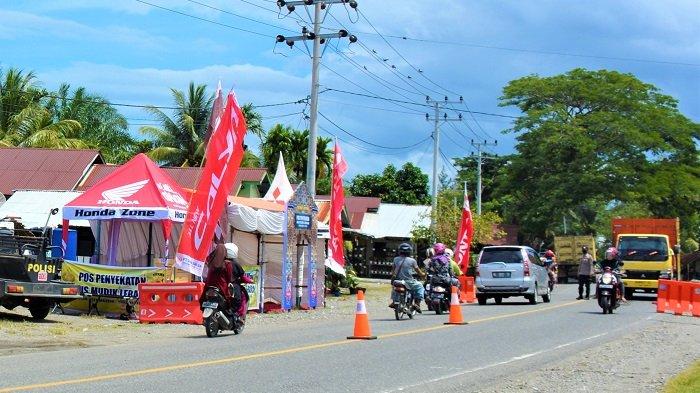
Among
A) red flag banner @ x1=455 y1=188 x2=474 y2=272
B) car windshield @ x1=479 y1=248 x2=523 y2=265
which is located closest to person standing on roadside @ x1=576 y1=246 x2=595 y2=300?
car windshield @ x1=479 y1=248 x2=523 y2=265

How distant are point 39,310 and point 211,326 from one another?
5855 millimetres

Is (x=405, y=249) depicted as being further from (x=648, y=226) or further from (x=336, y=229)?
(x=648, y=226)

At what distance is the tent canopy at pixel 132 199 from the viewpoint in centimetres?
2327

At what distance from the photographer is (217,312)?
17375mm

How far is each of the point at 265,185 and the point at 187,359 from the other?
111ft

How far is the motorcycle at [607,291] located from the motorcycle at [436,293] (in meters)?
4.12

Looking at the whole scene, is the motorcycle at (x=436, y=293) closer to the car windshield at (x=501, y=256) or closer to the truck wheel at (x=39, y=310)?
the car windshield at (x=501, y=256)

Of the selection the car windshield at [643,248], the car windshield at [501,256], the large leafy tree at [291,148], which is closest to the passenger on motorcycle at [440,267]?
the car windshield at [501,256]

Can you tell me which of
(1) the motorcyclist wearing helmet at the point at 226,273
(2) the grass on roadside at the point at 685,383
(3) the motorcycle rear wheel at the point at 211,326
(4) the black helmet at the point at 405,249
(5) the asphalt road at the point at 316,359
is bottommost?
(2) the grass on roadside at the point at 685,383

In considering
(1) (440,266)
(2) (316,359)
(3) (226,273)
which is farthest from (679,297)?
(2) (316,359)

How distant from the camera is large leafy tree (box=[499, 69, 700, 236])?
62.8 metres

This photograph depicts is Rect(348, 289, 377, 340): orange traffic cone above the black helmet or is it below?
below

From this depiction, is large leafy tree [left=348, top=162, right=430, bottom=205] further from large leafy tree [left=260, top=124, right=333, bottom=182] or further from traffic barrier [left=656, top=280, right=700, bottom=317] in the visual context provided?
traffic barrier [left=656, top=280, right=700, bottom=317]

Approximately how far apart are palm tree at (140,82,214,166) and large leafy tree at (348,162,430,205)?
30307 millimetres
